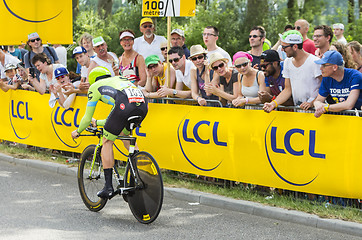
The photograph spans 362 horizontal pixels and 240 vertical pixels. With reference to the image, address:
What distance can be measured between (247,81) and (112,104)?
227 cm

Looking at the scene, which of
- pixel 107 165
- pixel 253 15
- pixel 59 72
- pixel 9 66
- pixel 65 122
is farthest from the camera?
pixel 253 15

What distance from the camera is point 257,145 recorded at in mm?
8992

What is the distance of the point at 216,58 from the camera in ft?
31.4

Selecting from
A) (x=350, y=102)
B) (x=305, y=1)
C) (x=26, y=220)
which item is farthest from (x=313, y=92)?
(x=305, y=1)

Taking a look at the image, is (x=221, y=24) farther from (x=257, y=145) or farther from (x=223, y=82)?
(x=257, y=145)

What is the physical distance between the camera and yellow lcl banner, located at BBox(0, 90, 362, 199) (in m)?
8.12

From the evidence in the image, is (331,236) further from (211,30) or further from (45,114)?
(45,114)

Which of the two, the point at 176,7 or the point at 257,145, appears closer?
the point at 257,145

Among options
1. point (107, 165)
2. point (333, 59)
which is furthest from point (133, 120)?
point (333, 59)

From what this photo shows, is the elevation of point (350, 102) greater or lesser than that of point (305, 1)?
lesser

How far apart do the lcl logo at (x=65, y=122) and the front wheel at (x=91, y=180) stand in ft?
10.5

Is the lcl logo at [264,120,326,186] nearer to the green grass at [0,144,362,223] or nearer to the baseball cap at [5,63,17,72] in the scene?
the green grass at [0,144,362,223]

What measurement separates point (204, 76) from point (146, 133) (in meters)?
1.34

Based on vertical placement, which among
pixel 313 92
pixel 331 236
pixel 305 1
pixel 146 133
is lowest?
pixel 331 236
